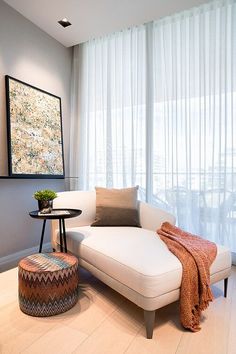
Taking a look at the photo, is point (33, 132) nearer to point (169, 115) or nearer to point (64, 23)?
point (64, 23)

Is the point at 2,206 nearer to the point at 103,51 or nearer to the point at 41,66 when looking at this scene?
the point at 41,66

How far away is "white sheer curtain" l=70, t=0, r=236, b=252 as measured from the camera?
95.1 inches

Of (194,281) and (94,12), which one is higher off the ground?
(94,12)

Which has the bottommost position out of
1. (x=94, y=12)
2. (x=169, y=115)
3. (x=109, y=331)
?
(x=109, y=331)

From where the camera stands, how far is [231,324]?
59.7 inches

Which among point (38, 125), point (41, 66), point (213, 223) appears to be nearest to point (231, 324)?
point (213, 223)

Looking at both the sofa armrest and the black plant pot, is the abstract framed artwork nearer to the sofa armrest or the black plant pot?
the black plant pot

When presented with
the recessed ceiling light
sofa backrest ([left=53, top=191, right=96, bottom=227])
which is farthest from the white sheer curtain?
sofa backrest ([left=53, top=191, right=96, bottom=227])

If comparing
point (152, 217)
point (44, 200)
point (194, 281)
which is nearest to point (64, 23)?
point (44, 200)

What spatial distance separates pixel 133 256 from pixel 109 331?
459 mm

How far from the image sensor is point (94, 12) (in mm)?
2533

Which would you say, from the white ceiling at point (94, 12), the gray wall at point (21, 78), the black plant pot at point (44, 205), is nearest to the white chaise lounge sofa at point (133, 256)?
the black plant pot at point (44, 205)

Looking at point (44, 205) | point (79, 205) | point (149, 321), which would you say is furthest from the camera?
point (79, 205)

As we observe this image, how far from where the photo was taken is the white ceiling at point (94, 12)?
2387 millimetres
